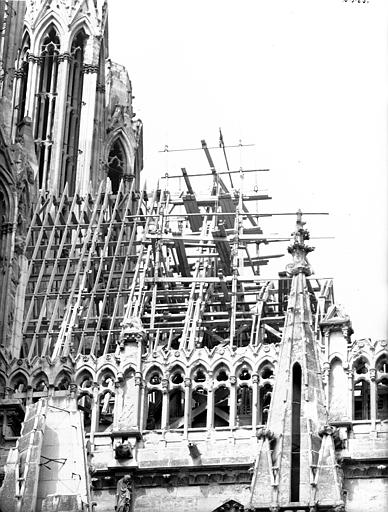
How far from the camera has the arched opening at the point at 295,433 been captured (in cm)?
4500

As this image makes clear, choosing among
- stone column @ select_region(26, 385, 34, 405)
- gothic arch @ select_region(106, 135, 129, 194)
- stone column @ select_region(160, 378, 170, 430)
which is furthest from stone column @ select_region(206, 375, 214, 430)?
gothic arch @ select_region(106, 135, 129, 194)

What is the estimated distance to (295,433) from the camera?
45594 millimetres

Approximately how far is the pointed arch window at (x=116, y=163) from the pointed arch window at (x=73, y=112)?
9.16 ft

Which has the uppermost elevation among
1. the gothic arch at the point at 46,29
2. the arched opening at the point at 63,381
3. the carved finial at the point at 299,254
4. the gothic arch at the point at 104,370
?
the gothic arch at the point at 46,29

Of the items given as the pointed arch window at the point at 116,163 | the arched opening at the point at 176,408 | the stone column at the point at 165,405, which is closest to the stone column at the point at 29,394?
the stone column at the point at 165,405

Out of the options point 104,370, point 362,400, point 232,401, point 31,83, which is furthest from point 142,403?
point 31,83

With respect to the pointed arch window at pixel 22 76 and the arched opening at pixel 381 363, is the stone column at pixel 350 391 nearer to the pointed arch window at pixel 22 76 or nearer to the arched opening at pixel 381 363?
the arched opening at pixel 381 363

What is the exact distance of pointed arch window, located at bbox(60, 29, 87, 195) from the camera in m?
67.4

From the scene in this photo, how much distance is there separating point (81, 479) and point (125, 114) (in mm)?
31028

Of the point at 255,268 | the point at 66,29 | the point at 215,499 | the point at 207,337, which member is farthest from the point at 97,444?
the point at 66,29

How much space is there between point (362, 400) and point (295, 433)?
22.2 ft

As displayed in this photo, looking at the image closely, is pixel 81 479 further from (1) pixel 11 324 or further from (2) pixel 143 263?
(2) pixel 143 263

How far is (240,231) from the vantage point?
199 ft

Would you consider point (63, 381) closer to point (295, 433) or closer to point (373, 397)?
point (373, 397)
